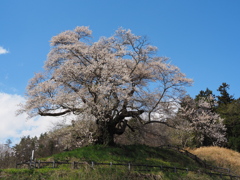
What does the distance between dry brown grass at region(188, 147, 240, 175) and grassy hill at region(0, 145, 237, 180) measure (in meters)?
4.01

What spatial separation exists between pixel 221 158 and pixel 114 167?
15.4 meters

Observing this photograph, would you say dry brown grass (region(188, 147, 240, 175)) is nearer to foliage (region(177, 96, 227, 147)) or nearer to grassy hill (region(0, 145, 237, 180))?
grassy hill (region(0, 145, 237, 180))

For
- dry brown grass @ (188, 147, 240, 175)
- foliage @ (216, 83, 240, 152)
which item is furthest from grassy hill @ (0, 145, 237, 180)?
foliage @ (216, 83, 240, 152)

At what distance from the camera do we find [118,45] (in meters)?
20.8

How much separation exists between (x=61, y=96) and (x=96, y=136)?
4.25 m

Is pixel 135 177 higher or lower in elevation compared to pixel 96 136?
lower

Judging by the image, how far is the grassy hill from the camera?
12.4m

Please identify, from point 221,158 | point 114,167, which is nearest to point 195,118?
point 221,158

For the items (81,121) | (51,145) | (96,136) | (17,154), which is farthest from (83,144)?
(17,154)

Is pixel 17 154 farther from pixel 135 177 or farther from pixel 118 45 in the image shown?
pixel 135 177

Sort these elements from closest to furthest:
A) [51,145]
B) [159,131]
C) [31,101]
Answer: [31,101], [159,131], [51,145]

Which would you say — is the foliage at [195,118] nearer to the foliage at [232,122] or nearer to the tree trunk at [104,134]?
the tree trunk at [104,134]

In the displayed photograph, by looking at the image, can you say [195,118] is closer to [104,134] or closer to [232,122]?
[104,134]

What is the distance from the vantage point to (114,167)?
14.8m
